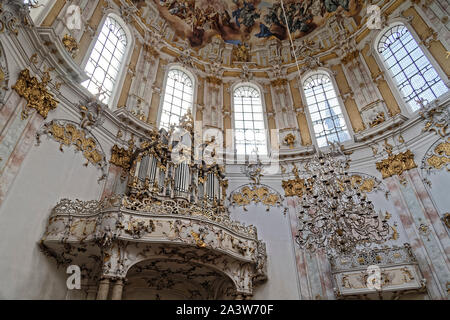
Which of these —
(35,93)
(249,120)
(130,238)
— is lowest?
(130,238)

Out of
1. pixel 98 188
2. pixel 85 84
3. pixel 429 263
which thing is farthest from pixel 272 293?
pixel 85 84

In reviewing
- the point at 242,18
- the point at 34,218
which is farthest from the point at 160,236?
the point at 242,18

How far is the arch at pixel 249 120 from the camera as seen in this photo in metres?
15.3

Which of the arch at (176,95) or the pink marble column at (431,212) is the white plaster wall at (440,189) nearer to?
the pink marble column at (431,212)

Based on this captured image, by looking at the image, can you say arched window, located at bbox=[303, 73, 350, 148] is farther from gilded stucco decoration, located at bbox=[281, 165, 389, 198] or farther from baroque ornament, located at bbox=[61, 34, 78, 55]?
baroque ornament, located at bbox=[61, 34, 78, 55]

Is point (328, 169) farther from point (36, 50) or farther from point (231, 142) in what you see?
point (36, 50)

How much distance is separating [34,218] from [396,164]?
1305 centimetres

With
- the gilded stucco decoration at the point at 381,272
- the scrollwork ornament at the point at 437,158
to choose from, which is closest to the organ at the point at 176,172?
the gilded stucco decoration at the point at 381,272

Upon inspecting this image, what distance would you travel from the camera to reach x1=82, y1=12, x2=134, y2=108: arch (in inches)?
483

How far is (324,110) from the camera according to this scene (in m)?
15.7

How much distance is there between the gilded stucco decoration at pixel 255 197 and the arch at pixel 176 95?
4784 millimetres

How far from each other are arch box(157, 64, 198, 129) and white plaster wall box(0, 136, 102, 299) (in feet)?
18.1

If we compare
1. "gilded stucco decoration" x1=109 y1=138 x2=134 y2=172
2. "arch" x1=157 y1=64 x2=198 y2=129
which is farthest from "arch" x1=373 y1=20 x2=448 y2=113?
"gilded stucco decoration" x1=109 y1=138 x2=134 y2=172

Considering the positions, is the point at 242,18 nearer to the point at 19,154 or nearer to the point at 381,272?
the point at 19,154
